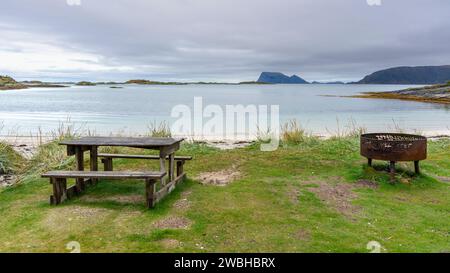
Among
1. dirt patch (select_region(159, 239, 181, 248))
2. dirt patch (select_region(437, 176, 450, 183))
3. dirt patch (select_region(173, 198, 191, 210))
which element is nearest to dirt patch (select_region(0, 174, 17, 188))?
dirt patch (select_region(173, 198, 191, 210))

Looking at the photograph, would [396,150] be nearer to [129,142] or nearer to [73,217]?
[129,142]

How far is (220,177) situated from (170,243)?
3.34 metres

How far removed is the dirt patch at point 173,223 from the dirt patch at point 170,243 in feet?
1.38

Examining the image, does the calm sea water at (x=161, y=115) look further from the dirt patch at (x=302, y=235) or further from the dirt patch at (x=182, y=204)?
the dirt patch at (x=302, y=235)

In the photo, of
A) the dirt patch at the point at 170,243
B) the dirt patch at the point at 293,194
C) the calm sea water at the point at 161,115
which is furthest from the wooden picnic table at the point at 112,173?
the calm sea water at the point at 161,115

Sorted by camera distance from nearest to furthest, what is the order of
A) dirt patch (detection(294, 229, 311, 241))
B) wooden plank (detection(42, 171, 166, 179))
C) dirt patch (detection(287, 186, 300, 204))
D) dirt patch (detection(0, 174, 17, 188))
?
1. dirt patch (detection(294, 229, 311, 241))
2. wooden plank (detection(42, 171, 166, 179))
3. dirt patch (detection(287, 186, 300, 204))
4. dirt patch (detection(0, 174, 17, 188))

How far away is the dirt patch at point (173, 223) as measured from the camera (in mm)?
4823

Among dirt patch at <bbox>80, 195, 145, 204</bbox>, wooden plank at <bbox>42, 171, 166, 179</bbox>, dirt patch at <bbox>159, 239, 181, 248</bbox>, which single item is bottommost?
dirt patch at <bbox>159, 239, 181, 248</bbox>

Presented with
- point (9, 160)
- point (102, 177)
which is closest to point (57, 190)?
point (102, 177)

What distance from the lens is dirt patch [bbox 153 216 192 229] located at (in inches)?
190

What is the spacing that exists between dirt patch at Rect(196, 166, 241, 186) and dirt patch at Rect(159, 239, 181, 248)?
2.70 meters

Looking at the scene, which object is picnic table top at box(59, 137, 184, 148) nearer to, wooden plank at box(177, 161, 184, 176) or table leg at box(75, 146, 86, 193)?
table leg at box(75, 146, 86, 193)
